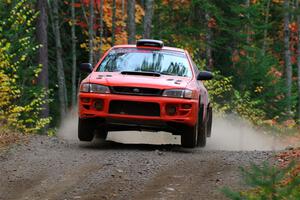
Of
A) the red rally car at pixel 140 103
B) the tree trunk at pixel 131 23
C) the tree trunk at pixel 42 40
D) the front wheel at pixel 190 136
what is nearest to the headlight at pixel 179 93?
the red rally car at pixel 140 103

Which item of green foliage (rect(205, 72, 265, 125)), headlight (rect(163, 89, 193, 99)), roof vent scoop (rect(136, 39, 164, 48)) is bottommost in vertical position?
green foliage (rect(205, 72, 265, 125))

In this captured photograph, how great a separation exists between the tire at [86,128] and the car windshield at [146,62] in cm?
112

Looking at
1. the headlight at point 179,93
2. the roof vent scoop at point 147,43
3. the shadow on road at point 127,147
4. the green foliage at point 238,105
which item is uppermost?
the roof vent scoop at point 147,43

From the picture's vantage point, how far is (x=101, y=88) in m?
12.1

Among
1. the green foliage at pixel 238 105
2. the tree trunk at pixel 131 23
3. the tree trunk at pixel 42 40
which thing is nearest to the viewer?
the green foliage at pixel 238 105

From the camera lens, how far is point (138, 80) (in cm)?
1220

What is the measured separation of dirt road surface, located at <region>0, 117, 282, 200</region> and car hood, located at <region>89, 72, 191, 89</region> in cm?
109

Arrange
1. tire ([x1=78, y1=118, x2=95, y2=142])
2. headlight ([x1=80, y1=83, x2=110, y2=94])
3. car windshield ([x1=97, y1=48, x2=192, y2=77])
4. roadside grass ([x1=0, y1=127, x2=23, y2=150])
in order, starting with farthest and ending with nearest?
car windshield ([x1=97, y1=48, x2=192, y2=77]) → tire ([x1=78, y1=118, x2=95, y2=142]) → roadside grass ([x1=0, y1=127, x2=23, y2=150]) → headlight ([x1=80, y1=83, x2=110, y2=94])

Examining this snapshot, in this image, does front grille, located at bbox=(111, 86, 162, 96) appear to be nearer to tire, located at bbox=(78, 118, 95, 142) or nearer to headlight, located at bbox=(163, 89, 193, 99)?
headlight, located at bbox=(163, 89, 193, 99)

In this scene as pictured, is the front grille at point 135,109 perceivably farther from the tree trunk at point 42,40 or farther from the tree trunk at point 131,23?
the tree trunk at point 131,23

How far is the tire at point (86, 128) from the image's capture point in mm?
12485

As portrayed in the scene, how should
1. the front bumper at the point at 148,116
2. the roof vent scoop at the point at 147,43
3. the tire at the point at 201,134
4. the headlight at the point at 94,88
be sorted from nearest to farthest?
the front bumper at the point at 148,116 → the headlight at the point at 94,88 → the tire at the point at 201,134 → the roof vent scoop at the point at 147,43

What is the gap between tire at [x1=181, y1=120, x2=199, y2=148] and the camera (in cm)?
1238

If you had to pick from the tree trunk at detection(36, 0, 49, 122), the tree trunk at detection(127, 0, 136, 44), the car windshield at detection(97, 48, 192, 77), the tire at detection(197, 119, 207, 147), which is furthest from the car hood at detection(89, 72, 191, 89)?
the tree trunk at detection(127, 0, 136, 44)
